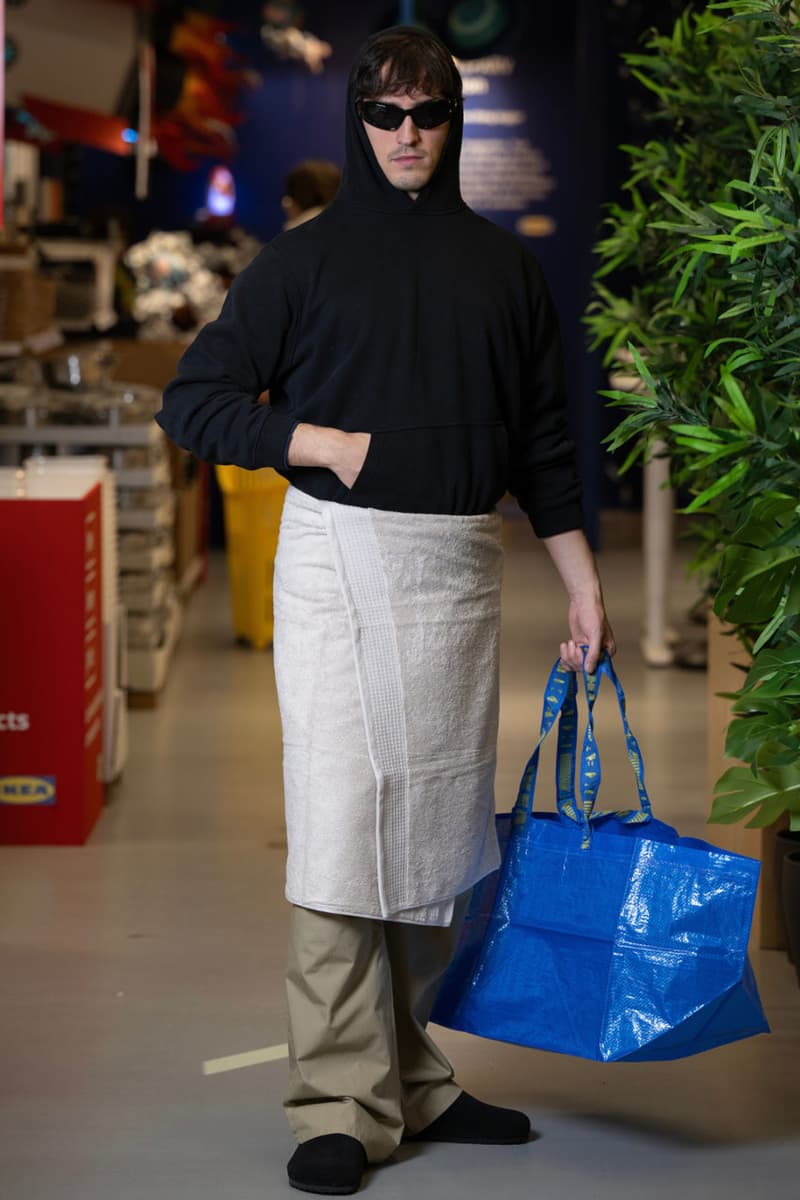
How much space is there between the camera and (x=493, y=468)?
8.16 feet

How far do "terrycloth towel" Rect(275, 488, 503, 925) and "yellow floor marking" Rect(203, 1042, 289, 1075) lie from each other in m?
0.69

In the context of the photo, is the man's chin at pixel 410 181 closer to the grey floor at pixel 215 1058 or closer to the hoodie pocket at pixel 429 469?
the hoodie pocket at pixel 429 469

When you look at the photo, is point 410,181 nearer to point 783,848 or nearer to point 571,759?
point 571,759

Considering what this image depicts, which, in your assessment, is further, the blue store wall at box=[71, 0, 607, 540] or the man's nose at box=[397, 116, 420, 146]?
the blue store wall at box=[71, 0, 607, 540]

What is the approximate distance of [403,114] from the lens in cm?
238

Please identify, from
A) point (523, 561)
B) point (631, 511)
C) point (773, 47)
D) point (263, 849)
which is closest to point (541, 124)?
point (631, 511)

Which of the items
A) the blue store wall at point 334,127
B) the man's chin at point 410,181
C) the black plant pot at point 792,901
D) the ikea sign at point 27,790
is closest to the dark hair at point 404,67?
the man's chin at point 410,181

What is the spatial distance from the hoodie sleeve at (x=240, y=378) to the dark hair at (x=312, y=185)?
367 cm

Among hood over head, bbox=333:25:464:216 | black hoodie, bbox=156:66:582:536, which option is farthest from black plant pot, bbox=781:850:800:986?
hood over head, bbox=333:25:464:216

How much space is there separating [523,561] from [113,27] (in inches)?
137

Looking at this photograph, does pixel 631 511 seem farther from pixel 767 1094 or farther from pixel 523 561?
pixel 767 1094

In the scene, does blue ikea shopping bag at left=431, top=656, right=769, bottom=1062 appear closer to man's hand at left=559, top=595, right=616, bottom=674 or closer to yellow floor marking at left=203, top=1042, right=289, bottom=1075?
man's hand at left=559, top=595, right=616, bottom=674

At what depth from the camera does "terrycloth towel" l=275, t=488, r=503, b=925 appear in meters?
2.43

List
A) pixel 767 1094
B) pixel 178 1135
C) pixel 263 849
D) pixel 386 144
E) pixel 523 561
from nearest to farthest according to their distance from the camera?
pixel 386 144, pixel 178 1135, pixel 767 1094, pixel 263 849, pixel 523 561
